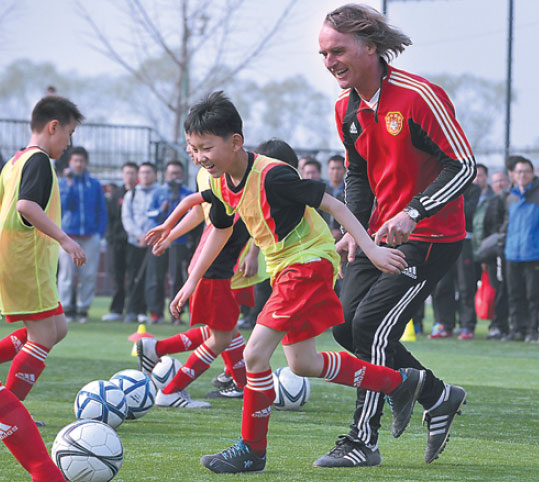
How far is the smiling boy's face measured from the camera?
13.9ft

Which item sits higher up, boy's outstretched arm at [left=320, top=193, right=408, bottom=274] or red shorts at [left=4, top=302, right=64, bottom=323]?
boy's outstretched arm at [left=320, top=193, right=408, bottom=274]

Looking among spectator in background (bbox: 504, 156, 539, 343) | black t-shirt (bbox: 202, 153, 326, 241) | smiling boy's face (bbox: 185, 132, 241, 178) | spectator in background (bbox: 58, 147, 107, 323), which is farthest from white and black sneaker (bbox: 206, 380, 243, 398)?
spectator in background (bbox: 58, 147, 107, 323)

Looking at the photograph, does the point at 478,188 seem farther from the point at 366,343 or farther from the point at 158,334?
the point at 366,343

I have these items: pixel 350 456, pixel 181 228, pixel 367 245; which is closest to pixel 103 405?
pixel 181 228

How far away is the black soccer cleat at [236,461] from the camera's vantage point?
4.11m

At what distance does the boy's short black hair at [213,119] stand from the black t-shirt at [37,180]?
1.19 metres

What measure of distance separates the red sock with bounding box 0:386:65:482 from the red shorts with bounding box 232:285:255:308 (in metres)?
3.38

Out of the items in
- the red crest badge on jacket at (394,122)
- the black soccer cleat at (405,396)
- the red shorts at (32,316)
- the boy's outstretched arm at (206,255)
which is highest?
the red crest badge on jacket at (394,122)

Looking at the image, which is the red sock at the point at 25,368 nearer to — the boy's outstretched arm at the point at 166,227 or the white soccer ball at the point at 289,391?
the boy's outstretched arm at the point at 166,227

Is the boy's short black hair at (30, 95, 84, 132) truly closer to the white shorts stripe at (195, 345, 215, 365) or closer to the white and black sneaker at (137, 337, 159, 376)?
the white shorts stripe at (195, 345, 215, 365)

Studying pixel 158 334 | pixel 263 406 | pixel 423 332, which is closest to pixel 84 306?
pixel 158 334

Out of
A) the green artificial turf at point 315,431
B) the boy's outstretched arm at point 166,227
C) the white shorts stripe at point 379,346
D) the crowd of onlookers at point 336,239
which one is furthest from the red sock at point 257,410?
the crowd of onlookers at point 336,239

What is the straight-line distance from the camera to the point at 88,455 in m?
3.84

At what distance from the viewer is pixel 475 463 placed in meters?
4.39
